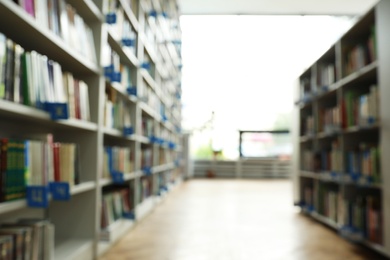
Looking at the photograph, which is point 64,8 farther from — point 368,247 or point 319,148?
point 319,148

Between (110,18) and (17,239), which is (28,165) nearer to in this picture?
(17,239)

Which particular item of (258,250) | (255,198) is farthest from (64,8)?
(255,198)

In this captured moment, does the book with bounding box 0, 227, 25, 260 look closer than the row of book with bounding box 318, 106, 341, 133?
Yes

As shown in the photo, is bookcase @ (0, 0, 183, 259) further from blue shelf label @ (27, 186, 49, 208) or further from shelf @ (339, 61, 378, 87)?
shelf @ (339, 61, 378, 87)

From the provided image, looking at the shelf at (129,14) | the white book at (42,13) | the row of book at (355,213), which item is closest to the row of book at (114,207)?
the white book at (42,13)

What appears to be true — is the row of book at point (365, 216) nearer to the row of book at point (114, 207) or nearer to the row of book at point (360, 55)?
the row of book at point (360, 55)

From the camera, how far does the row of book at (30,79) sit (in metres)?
1.28

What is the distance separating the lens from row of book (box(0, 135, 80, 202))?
1297 mm

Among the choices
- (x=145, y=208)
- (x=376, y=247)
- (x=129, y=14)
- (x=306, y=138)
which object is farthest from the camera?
(x=306, y=138)

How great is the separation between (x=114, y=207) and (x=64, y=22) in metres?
1.45

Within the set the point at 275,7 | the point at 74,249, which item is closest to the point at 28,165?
the point at 74,249

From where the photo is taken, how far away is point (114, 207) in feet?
8.96

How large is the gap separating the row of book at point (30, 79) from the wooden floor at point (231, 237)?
108cm

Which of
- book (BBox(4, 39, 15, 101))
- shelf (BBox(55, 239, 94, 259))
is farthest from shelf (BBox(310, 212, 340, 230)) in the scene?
book (BBox(4, 39, 15, 101))
